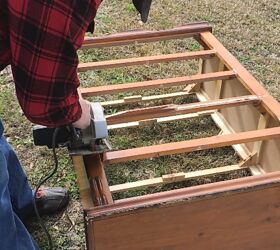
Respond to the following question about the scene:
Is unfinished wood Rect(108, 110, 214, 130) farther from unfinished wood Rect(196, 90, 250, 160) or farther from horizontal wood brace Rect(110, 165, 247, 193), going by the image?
horizontal wood brace Rect(110, 165, 247, 193)

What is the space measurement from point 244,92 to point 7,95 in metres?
1.34

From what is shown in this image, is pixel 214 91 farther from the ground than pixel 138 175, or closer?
farther from the ground

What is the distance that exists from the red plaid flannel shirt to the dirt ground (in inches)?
35.8

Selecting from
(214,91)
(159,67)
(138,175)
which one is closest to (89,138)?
(138,175)

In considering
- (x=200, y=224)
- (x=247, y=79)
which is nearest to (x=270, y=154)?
(x=247, y=79)

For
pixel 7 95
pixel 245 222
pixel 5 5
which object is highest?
pixel 7 95

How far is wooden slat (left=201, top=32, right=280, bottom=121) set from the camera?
6.41ft

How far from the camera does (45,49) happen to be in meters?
1.02

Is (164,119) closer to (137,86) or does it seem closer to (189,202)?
(137,86)

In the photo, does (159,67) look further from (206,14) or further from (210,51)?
(206,14)

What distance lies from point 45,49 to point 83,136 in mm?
456

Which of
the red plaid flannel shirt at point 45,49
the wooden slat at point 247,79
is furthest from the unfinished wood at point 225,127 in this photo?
the red plaid flannel shirt at point 45,49

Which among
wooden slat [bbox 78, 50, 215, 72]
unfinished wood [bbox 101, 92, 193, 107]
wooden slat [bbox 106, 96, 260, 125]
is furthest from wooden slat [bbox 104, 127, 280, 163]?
unfinished wood [bbox 101, 92, 193, 107]

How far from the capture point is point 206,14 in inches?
141
